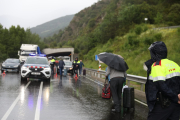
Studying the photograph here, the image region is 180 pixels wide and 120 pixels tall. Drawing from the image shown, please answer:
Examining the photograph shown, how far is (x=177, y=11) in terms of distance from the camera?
58656 mm

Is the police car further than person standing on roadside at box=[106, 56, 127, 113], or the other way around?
the police car

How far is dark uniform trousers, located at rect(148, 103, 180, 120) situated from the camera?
3826 mm

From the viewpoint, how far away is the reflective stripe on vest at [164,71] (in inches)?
151

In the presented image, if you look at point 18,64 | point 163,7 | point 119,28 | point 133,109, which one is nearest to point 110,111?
point 133,109

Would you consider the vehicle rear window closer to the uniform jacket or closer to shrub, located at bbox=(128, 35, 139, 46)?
the uniform jacket

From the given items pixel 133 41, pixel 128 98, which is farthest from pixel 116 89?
pixel 133 41

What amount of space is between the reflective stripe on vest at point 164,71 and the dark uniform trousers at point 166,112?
1.41ft

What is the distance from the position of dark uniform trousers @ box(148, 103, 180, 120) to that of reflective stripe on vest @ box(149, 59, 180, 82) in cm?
43

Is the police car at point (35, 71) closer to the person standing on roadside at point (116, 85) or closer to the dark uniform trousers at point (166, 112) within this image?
the person standing on roadside at point (116, 85)

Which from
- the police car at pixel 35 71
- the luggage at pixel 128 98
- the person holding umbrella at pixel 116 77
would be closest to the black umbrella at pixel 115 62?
the person holding umbrella at pixel 116 77

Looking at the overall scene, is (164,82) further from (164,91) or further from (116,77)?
(116,77)

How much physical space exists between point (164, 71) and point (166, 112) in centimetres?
63

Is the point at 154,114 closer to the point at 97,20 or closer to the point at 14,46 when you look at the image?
the point at 14,46

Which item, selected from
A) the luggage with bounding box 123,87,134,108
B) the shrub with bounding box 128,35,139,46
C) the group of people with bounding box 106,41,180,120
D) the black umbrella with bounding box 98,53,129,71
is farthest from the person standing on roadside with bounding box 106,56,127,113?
the shrub with bounding box 128,35,139,46
